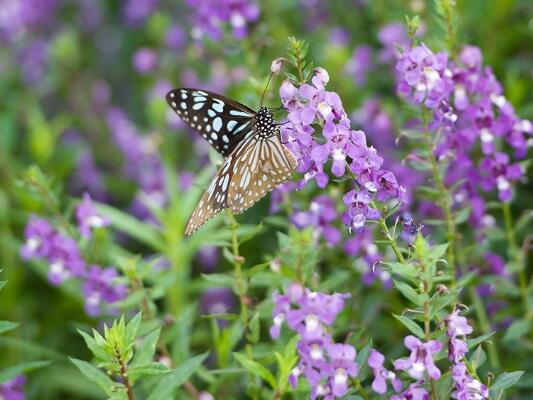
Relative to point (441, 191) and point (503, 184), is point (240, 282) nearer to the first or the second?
point (441, 191)

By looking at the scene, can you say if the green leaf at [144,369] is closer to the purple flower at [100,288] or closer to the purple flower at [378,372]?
the purple flower at [378,372]

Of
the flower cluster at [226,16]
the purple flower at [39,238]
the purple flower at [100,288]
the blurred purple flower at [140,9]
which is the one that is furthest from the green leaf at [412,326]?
the blurred purple flower at [140,9]

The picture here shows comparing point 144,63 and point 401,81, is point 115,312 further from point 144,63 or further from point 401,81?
point 144,63

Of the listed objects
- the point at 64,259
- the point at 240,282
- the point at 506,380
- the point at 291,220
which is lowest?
the point at 506,380

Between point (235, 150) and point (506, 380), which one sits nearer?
point (506, 380)

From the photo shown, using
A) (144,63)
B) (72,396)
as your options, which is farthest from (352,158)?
(144,63)

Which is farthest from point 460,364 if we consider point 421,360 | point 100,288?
point 100,288

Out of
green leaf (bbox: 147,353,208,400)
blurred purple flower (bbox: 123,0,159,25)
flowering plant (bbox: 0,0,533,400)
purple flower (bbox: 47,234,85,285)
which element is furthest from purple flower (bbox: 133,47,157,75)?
green leaf (bbox: 147,353,208,400)
